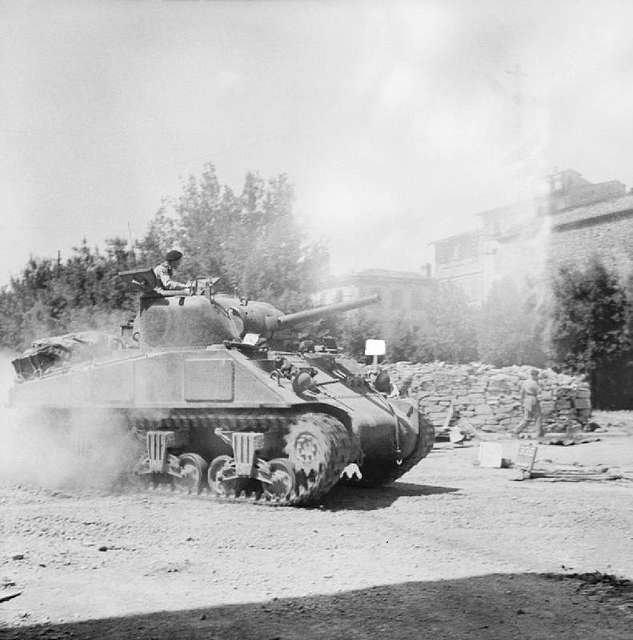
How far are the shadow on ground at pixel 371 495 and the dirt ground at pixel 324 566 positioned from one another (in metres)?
0.05

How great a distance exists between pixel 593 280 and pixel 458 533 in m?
23.0

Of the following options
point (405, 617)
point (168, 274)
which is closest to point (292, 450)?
point (168, 274)

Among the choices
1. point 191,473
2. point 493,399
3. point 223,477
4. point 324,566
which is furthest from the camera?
point 493,399

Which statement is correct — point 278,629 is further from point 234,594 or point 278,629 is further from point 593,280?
point 593,280

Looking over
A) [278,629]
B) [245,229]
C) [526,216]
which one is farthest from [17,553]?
[526,216]

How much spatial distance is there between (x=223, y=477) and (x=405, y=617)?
5205 millimetres

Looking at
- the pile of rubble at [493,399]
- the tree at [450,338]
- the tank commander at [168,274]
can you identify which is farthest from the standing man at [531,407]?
the tree at [450,338]

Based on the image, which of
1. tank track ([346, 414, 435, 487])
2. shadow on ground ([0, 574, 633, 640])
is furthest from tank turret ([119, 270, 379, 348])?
shadow on ground ([0, 574, 633, 640])

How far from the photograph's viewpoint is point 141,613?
539 cm

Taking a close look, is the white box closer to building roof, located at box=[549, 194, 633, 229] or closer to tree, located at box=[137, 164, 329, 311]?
tree, located at box=[137, 164, 329, 311]

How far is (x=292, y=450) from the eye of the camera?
9.57 meters

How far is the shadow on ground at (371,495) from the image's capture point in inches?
389

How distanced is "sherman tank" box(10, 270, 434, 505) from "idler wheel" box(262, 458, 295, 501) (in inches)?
0.6

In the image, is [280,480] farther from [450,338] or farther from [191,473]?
[450,338]
